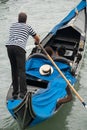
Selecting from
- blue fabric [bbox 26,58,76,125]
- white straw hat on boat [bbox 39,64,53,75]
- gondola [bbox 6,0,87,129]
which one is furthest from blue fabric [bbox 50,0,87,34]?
white straw hat on boat [bbox 39,64,53,75]

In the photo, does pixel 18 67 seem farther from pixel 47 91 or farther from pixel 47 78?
pixel 47 78

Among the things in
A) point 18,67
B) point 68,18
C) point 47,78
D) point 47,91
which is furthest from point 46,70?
point 68,18

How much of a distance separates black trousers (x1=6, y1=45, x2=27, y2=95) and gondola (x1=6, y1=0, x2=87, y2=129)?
195 mm

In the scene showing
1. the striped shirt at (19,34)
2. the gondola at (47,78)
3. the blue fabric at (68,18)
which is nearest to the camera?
the gondola at (47,78)

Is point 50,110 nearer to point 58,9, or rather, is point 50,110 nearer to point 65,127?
point 65,127

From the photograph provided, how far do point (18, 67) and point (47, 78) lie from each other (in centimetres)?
95

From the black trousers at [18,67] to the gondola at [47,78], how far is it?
0.20 m

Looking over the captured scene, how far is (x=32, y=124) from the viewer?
6715 mm

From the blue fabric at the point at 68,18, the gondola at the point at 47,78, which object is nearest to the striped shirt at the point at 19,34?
the gondola at the point at 47,78

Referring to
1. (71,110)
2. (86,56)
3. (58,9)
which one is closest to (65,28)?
(86,56)

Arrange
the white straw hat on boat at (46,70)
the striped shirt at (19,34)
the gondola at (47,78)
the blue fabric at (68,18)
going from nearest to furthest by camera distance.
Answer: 1. the gondola at (47,78)
2. the striped shirt at (19,34)
3. the white straw hat on boat at (46,70)
4. the blue fabric at (68,18)

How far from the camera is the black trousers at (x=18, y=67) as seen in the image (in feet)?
22.2

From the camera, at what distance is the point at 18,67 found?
22.5 feet

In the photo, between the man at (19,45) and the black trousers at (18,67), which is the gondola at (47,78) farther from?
the man at (19,45)
